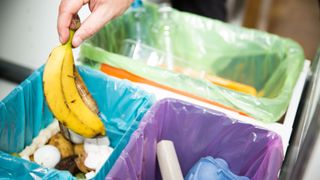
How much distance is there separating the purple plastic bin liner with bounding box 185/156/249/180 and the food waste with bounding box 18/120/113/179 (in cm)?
19

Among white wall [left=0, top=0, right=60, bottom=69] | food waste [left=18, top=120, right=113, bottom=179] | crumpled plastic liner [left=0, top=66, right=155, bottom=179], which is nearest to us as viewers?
crumpled plastic liner [left=0, top=66, right=155, bottom=179]

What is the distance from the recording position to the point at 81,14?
94 centimetres

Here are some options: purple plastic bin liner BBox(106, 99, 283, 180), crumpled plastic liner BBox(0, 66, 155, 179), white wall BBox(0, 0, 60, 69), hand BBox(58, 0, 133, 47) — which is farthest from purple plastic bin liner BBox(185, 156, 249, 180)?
white wall BBox(0, 0, 60, 69)

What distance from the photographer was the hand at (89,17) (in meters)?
0.75

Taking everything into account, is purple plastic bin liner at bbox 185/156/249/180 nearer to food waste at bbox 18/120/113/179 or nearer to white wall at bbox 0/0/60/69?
food waste at bbox 18/120/113/179

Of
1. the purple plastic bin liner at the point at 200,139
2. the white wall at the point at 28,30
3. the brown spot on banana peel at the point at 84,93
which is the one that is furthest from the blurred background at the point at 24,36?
the purple plastic bin liner at the point at 200,139

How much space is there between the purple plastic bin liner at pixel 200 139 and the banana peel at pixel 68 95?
112 millimetres

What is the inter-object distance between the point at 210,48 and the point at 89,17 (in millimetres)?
568

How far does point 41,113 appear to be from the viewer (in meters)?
0.91

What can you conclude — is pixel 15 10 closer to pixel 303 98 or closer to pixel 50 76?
pixel 50 76

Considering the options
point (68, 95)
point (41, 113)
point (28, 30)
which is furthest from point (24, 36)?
point (68, 95)

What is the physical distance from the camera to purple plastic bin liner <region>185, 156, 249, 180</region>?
0.78 m

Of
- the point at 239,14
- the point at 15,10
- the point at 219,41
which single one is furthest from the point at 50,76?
the point at 239,14

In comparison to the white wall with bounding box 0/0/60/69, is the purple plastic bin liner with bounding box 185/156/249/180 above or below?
below
